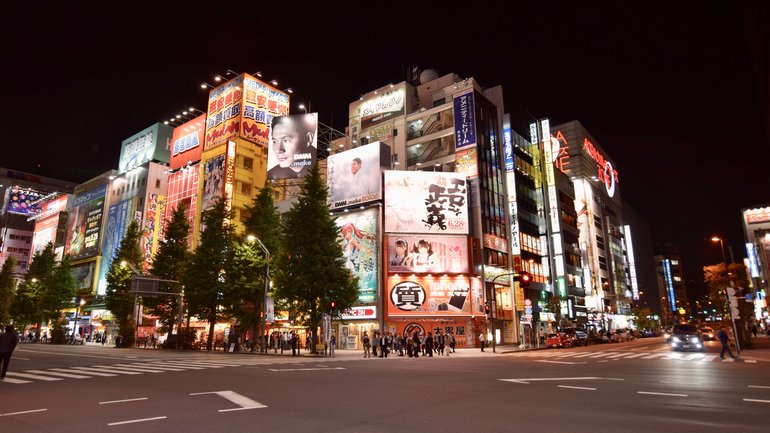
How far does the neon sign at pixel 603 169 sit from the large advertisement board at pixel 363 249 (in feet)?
237

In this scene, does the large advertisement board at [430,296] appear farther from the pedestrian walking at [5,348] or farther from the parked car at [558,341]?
the pedestrian walking at [5,348]

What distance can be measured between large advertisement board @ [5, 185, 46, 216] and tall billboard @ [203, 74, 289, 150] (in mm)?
67702

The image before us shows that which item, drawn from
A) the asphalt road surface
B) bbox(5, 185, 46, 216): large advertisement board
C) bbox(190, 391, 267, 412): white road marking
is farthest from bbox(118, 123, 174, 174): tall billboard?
bbox(190, 391, 267, 412): white road marking

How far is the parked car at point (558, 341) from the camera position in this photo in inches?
1707

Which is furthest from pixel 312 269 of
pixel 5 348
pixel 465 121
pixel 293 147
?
pixel 465 121

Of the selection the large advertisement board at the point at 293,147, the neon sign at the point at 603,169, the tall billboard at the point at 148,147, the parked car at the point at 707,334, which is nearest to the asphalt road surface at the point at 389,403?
the large advertisement board at the point at 293,147

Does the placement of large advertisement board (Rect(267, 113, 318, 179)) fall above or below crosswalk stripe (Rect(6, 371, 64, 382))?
above

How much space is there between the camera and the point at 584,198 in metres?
93.5

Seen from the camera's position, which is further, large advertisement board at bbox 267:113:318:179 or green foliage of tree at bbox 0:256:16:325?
green foliage of tree at bbox 0:256:16:325

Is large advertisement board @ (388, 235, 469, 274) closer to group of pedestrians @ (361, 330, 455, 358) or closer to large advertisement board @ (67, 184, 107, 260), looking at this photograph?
group of pedestrians @ (361, 330, 455, 358)

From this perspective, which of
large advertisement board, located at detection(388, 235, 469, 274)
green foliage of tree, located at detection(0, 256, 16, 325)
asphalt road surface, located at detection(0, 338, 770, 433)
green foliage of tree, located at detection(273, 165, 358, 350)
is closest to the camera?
asphalt road surface, located at detection(0, 338, 770, 433)

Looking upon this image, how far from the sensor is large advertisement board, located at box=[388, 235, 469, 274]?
46000 millimetres

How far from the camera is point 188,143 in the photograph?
Result: 7362cm

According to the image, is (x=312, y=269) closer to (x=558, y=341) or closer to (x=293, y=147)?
(x=293, y=147)
